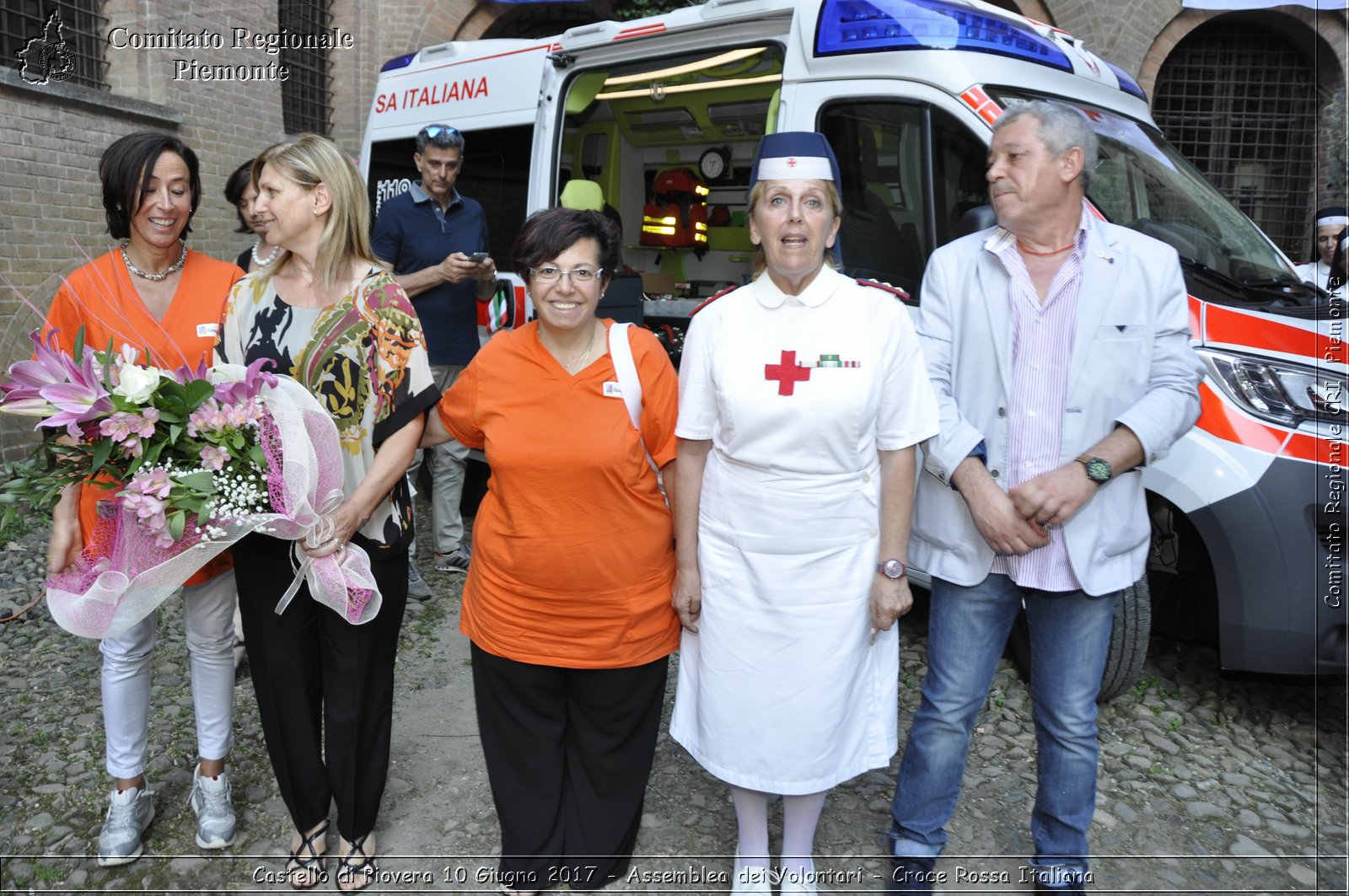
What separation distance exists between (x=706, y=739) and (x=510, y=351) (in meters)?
1.13

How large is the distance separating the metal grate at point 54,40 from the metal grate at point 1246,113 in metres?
10.5

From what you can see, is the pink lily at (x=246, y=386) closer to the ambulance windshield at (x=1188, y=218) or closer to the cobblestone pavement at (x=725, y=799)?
the cobblestone pavement at (x=725, y=799)

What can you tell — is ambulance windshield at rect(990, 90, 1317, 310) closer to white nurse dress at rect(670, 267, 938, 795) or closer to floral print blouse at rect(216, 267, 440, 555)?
white nurse dress at rect(670, 267, 938, 795)

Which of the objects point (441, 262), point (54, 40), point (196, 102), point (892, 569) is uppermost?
point (54, 40)

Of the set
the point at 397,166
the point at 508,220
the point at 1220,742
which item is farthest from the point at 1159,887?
the point at 397,166

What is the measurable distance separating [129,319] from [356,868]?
5.38ft

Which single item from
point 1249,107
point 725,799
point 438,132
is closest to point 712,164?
point 438,132

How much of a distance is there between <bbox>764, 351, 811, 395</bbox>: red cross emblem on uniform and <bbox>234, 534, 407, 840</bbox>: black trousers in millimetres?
1157

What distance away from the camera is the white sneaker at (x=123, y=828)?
9.43ft

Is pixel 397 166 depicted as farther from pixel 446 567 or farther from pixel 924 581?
pixel 924 581

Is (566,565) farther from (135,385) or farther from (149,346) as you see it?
(149,346)

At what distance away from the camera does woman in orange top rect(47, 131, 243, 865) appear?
8.98ft

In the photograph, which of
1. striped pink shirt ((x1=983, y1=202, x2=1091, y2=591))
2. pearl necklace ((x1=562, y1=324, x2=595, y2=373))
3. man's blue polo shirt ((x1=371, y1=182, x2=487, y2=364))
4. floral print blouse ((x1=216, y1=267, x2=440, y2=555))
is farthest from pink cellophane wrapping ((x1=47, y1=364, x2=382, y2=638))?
man's blue polo shirt ((x1=371, y1=182, x2=487, y2=364))

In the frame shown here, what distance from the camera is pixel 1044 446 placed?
8.29ft
